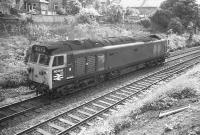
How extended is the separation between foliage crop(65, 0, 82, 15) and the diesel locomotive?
18.8 metres

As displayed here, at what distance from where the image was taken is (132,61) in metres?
19.8

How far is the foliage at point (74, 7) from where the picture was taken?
36.5 m

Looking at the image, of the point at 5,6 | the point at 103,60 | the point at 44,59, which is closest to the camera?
the point at 44,59

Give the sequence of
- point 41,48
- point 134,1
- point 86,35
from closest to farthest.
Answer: point 41,48, point 86,35, point 134,1

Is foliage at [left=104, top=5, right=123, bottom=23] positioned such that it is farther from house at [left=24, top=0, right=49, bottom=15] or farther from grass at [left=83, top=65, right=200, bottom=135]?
grass at [left=83, top=65, right=200, bottom=135]

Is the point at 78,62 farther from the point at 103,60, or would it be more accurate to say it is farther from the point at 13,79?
Result: the point at 13,79

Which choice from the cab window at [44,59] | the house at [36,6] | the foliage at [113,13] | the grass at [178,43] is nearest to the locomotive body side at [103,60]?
the cab window at [44,59]

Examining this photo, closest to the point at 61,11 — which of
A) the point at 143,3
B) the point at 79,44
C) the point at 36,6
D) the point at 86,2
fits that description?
the point at 36,6

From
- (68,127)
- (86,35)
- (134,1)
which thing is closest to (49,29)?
(86,35)

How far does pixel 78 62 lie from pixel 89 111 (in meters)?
3.34

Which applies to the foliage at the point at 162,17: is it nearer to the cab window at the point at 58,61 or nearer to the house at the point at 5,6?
the house at the point at 5,6

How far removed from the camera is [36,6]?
35.1 meters

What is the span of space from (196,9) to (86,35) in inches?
973

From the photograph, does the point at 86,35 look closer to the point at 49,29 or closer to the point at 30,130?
the point at 49,29
